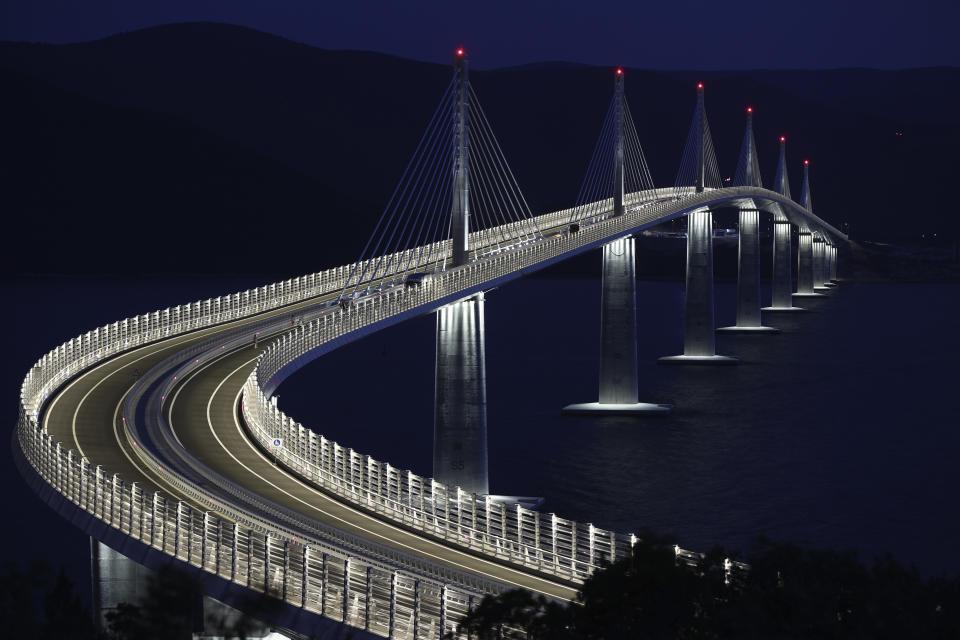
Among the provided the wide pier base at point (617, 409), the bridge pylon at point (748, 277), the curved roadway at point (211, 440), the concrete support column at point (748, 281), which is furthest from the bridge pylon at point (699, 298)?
the curved roadway at point (211, 440)

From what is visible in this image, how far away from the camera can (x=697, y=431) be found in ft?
188

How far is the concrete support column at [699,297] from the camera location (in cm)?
7906

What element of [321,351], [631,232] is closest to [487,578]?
[321,351]

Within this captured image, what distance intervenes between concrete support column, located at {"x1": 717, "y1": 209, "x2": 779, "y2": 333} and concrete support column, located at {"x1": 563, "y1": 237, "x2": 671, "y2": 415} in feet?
146

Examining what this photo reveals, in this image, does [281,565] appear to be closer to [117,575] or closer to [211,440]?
[117,575]

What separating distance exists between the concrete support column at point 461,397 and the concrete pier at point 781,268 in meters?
92.6

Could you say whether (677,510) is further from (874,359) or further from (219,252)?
(219,252)

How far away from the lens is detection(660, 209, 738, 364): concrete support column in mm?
79062

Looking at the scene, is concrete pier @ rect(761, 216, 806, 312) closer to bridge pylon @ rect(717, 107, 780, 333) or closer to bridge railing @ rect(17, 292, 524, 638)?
bridge pylon @ rect(717, 107, 780, 333)

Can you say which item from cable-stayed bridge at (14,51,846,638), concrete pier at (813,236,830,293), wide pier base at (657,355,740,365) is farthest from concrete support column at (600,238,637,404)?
concrete pier at (813,236,830,293)

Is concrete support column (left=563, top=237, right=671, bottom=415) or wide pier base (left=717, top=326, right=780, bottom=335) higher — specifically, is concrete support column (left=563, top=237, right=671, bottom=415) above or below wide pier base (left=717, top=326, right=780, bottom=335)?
above

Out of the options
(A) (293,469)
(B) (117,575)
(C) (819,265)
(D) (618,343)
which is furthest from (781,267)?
(B) (117,575)

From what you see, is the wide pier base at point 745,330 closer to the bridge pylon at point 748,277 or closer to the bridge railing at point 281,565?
the bridge pylon at point 748,277

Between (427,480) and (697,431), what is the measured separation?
25802 mm
